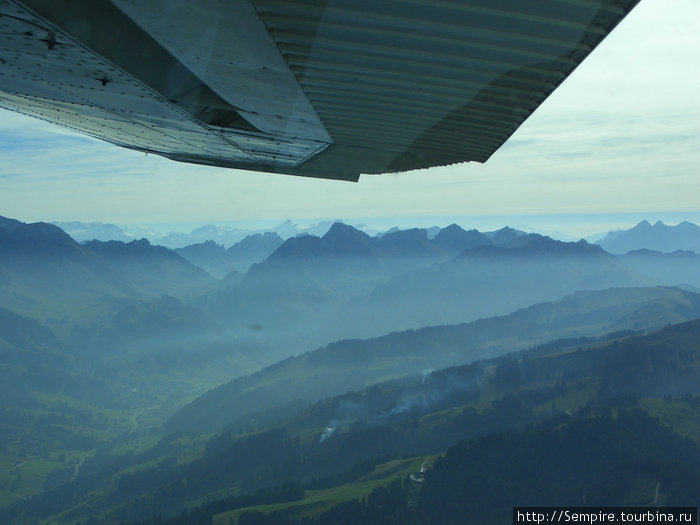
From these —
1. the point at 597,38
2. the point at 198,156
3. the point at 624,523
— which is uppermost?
the point at 198,156

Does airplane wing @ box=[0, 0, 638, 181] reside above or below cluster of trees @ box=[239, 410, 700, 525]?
above

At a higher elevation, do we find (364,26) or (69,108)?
(69,108)

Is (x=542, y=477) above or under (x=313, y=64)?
under

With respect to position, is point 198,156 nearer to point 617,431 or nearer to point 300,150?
point 300,150

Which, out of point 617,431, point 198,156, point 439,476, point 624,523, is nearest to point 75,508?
point 439,476

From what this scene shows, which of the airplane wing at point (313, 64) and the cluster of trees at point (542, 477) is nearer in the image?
the airplane wing at point (313, 64)

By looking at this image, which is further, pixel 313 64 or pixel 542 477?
pixel 542 477

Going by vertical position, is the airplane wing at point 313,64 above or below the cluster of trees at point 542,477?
above

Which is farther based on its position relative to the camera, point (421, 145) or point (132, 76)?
point (421, 145)
